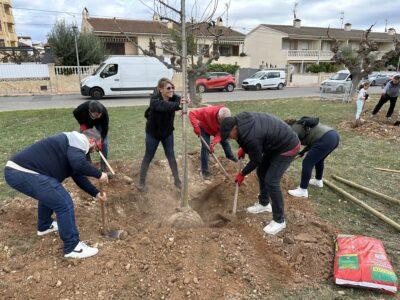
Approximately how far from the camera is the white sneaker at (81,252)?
3362mm

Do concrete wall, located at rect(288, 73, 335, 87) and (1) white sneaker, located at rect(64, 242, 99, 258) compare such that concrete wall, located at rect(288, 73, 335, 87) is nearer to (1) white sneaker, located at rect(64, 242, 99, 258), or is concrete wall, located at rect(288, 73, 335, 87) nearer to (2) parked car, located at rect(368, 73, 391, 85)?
(2) parked car, located at rect(368, 73, 391, 85)

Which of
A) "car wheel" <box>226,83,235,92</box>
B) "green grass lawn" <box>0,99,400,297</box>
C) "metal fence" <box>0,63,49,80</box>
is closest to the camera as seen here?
"green grass lawn" <box>0,99,400,297</box>

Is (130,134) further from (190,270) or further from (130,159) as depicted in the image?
(190,270)

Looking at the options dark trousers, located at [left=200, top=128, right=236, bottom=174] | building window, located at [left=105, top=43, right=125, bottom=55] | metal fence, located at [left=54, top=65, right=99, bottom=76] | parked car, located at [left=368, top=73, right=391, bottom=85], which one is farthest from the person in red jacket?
parked car, located at [left=368, top=73, right=391, bottom=85]

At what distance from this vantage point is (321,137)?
468 cm

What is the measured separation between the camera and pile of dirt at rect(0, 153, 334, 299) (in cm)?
305

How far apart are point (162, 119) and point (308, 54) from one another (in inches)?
→ 1400

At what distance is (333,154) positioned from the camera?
7.34 metres

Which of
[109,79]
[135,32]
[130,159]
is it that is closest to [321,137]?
[130,159]

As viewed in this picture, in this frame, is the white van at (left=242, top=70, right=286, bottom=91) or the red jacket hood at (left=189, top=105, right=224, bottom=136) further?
the white van at (left=242, top=70, right=286, bottom=91)

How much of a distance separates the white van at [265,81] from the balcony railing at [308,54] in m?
11.2

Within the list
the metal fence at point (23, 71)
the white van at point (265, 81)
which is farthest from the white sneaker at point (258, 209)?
the white van at point (265, 81)

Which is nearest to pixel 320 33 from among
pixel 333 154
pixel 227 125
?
pixel 333 154

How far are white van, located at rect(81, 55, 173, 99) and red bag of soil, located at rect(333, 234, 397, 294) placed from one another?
16.2m
